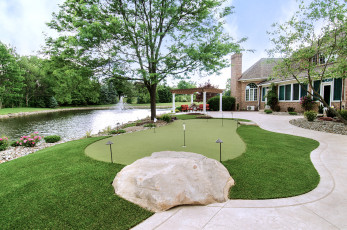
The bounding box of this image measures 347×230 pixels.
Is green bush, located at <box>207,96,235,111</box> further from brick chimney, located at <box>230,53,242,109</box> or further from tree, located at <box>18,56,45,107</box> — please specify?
tree, located at <box>18,56,45,107</box>

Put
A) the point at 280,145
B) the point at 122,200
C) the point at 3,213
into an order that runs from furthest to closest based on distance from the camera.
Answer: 1. the point at 280,145
2. the point at 122,200
3. the point at 3,213

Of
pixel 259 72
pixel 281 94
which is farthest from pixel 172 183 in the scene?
pixel 259 72

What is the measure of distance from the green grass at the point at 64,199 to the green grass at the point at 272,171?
76.7 inches

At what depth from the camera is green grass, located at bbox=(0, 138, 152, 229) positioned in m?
2.38

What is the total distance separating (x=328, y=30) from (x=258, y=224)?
10371mm

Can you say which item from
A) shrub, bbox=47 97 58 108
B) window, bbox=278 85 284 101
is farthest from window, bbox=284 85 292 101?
shrub, bbox=47 97 58 108

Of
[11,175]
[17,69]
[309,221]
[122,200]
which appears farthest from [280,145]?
[17,69]

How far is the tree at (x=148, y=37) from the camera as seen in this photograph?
32.3ft

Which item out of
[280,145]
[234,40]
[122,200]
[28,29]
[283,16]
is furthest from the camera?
[28,29]

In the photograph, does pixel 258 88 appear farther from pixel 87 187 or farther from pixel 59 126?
pixel 87 187

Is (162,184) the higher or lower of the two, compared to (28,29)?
lower

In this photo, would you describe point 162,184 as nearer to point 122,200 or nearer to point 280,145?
point 122,200

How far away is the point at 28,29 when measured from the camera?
13.5m

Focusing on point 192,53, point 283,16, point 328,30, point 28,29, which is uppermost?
point 28,29
